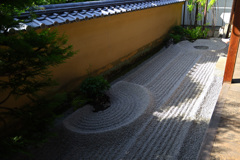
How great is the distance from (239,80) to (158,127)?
221 cm

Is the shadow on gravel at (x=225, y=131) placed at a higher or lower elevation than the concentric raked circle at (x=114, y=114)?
higher

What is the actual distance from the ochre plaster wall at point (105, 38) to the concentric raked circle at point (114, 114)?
1.09 meters

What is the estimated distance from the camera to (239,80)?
458cm

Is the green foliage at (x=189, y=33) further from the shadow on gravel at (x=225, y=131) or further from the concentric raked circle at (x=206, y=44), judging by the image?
the shadow on gravel at (x=225, y=131)

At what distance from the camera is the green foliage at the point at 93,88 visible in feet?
16.0

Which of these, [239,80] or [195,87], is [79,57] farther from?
[239,80]

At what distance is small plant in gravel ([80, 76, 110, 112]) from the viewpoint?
16.0 ft

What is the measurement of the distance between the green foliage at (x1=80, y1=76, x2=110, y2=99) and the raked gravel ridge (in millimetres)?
359

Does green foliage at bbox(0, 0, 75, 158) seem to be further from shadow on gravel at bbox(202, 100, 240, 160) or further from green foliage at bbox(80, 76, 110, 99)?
shadow on gravel at bbox(202, 100, 240, 160)

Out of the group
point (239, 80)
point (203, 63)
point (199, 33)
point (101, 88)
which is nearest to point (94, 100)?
point (101, 88)

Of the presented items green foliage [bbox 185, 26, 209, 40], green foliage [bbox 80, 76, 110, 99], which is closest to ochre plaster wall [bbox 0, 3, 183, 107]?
green foliage [bbox 80, 76, 110, 99]

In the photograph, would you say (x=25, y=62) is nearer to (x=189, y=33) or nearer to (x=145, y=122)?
(x=145, y=122)

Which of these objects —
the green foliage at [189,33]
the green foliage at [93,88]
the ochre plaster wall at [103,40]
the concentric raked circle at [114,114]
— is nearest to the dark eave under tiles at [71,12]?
the ochre plaster wall at [103,40]

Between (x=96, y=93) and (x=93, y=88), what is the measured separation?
169mm
